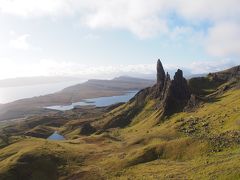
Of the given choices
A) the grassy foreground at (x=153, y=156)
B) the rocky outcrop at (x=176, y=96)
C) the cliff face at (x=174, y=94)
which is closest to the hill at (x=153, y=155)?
the grassy foreground at (x=153, y=156)

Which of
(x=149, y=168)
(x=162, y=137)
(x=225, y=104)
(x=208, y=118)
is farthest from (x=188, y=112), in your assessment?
(x=149, y=168)

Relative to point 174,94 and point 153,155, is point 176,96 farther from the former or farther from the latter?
point 153,155

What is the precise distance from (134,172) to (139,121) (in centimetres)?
9391

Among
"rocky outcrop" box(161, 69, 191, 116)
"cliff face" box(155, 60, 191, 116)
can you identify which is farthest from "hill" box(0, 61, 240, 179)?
"cliff face" box(155, 60, 191, 116)

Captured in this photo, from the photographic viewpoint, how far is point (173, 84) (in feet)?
523

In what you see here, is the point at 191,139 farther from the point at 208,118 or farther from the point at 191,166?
the point at 208,118

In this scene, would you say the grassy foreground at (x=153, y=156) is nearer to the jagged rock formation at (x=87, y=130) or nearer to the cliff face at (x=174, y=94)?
the cliff face at (x=174, y=94)

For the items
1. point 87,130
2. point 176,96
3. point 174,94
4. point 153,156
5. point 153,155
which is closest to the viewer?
point 153,156

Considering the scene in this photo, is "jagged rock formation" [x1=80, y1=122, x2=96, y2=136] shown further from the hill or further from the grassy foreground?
the grassy foreground

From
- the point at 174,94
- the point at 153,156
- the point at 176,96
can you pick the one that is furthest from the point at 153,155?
the point at 174,94

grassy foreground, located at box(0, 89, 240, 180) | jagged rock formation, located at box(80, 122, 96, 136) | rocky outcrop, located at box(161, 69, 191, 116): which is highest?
rocky outcrop, located at box(161, 69, 191, 116)

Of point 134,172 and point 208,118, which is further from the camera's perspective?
point 208,118

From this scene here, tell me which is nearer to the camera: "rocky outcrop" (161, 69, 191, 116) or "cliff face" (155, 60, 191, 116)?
"rocky outcrop" (161, 69, 191, 116)

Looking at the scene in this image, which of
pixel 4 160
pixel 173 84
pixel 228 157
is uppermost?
pixel 173 84
